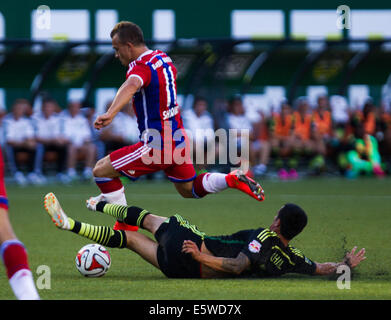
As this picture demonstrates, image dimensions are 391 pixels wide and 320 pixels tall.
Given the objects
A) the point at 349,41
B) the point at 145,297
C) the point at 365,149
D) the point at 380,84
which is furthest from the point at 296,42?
the point at 145,297

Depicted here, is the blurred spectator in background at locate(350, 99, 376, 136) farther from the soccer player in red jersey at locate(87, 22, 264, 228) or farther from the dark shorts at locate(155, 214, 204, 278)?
the dark shorts at locate(155, 214, 204, 278)

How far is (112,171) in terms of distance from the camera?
7.10 metres

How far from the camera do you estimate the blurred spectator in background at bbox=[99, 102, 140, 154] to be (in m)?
17.3

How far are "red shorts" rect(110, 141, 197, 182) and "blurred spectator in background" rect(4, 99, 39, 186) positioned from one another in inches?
406

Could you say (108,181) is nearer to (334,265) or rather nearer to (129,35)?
(129,35)

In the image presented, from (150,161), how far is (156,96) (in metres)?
0.58

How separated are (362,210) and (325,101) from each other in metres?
7.90

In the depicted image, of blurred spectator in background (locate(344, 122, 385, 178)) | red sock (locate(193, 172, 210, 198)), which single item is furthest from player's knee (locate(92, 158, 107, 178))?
blurred spectator in background (locate(344, 122, 385, 178))

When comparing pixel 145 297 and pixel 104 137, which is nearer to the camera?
pixel 145 297

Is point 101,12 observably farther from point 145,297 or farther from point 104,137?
point 145,297

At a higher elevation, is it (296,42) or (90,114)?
(296,42)

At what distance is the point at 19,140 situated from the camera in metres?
17.0

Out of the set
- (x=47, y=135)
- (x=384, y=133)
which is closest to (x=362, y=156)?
(x=384, y=133)

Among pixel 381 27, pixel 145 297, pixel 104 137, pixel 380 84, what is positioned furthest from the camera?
pixel 381 27
